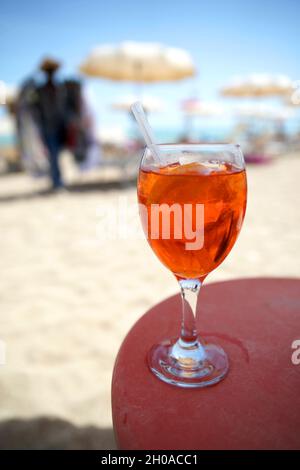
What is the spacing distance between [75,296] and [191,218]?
2.45 meters

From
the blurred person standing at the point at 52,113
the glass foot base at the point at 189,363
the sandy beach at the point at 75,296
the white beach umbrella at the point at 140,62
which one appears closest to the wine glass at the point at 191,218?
the glass foot base at the point at 189,363

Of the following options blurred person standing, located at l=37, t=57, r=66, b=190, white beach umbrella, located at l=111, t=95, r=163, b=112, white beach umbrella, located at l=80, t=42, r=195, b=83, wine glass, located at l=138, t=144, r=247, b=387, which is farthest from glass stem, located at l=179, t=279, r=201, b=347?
white beach umbrella, located at l=111, t=95, r=163, b=112

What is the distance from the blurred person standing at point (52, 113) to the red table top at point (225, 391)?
7.25m

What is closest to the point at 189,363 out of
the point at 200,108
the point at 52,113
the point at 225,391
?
the point at 225,391

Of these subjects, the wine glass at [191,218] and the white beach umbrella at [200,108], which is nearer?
the wine glass at [191,218]

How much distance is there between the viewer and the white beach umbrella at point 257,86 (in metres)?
14.2

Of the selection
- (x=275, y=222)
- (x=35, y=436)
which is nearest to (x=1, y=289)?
(x=35, y=436)

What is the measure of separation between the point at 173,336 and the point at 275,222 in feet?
15.4

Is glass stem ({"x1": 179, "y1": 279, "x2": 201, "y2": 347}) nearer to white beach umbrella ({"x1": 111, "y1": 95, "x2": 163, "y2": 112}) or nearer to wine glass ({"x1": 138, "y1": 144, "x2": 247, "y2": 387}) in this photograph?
wine glass ({"x1": 138, "y1": 144, "x2": 247, "y2": 387})

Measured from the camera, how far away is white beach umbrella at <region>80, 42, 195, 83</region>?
8.88m

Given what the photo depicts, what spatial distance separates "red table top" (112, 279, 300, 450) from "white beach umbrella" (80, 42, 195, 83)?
902 centimetres

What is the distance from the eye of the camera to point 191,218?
713mm

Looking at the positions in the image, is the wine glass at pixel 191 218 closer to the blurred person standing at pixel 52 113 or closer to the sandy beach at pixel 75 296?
the sandy beach at pixel 75 296
